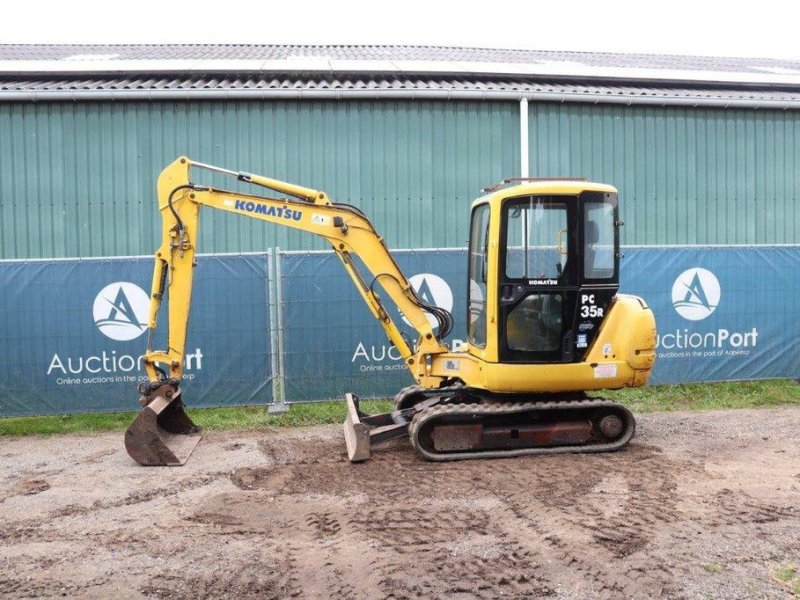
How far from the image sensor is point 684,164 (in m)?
13.0

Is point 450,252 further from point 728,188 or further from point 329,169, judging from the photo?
point 728,188

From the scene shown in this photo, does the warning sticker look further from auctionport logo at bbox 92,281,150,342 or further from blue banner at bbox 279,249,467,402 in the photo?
auctionport logo at bbox 92,281,150,342

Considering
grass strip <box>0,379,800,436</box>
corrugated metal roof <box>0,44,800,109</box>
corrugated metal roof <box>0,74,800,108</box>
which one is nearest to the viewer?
grass strip <box>0,379,800,436</box>

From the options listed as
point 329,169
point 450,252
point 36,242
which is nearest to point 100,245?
point 36,242

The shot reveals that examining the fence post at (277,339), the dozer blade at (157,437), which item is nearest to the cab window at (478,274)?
the fence post at (277,339)

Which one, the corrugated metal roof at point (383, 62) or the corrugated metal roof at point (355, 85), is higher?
the corrugated metal roof at point (383, 62)

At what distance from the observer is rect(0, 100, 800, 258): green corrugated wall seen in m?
11.8

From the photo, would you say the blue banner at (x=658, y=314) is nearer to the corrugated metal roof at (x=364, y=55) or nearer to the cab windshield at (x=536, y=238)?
the cab windshield at (x=536, y=238)

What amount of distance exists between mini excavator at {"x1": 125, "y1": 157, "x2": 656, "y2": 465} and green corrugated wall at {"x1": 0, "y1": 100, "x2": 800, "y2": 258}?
423cm

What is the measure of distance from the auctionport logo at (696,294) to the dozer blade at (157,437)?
23.4ft

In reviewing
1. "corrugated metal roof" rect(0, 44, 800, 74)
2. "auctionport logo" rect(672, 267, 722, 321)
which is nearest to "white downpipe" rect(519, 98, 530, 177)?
"auctionport logo" rect(672, 267, 722, 321)

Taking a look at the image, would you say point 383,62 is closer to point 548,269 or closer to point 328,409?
point 328,409

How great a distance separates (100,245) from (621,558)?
958 centimetres

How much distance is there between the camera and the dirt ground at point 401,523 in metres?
4.63
